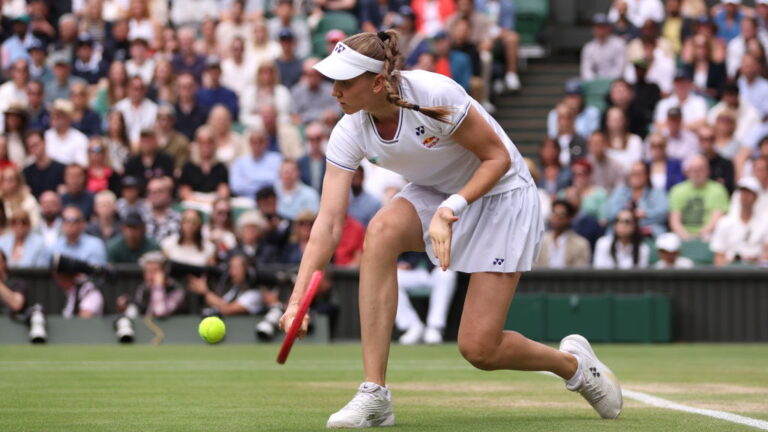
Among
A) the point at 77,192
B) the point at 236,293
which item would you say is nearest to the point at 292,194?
the point at 236,293

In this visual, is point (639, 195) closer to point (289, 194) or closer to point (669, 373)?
point (289, 194)

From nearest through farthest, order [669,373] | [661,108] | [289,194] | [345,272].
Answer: [669,373], [345,272], [289,194], [661,108]

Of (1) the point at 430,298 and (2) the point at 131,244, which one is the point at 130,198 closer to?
(2) the point at 131,244

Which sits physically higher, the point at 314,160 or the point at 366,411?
the point at 366,411

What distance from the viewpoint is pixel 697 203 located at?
50.2ft

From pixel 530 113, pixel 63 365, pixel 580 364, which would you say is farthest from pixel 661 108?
pixel 580 364

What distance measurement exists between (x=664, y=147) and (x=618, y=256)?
177 centimetres

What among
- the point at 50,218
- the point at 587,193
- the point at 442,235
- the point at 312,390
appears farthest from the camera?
the point at 587,193

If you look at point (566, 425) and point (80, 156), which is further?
point (80, 156)

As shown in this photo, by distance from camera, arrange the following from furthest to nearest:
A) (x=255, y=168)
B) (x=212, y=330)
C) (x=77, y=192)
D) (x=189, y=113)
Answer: (x=189, y=113), (x=255, y=168), (x=77, y=192), (x=212, y=330)

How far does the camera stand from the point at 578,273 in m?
14.8

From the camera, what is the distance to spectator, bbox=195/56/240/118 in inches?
703

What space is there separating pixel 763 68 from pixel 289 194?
6455mm

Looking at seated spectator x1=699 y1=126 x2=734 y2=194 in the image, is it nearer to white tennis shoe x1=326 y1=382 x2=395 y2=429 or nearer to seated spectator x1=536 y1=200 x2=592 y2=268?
seated spectator x1=536 y1=200 x2=592 y2=268
